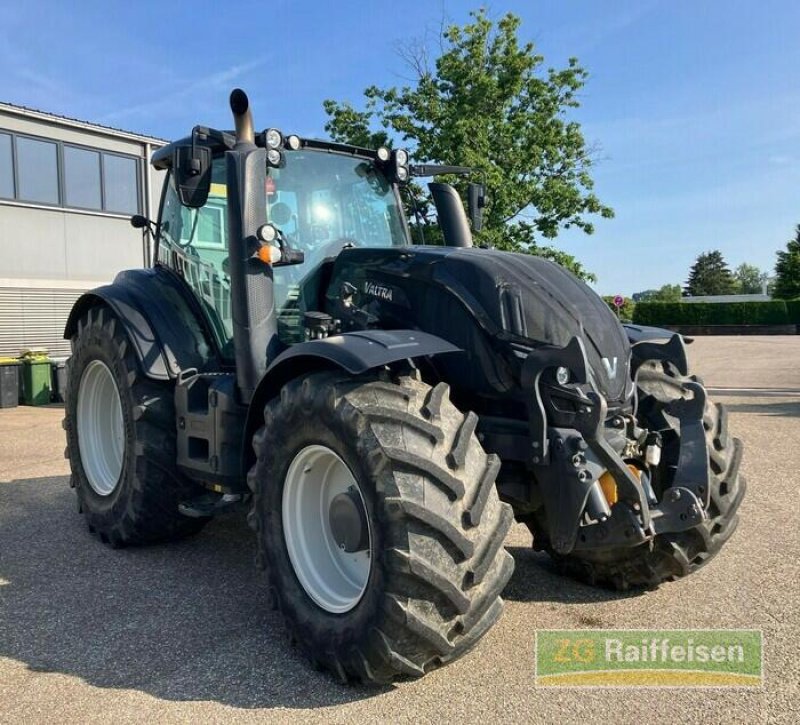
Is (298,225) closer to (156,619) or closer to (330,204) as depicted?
(330,204)

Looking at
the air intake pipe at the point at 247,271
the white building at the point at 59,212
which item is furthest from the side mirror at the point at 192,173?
the white building at the point at 59,212

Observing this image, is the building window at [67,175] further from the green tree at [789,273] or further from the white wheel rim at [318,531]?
the green tree at [789,273]

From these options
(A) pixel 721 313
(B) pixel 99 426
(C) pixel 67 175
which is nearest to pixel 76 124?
(C) pixel 67 175

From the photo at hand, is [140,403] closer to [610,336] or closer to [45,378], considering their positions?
[610,336]

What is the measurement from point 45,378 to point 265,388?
40.0 feet

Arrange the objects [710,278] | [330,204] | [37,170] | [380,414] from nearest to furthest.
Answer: [380,414], [330,204], [37,170], [710,278]

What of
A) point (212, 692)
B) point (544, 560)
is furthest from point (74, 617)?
→ point (544, 560)

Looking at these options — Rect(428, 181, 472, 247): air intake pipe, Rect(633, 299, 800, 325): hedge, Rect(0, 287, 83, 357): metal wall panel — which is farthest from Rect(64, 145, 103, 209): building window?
Rect(633, 299, 800, 325): hedge

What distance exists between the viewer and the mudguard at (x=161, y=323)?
4.74m

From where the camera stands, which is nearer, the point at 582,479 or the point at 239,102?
the point at 582,479

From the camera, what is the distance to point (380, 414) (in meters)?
3.05

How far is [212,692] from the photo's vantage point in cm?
312

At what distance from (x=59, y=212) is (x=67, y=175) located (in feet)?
2.90

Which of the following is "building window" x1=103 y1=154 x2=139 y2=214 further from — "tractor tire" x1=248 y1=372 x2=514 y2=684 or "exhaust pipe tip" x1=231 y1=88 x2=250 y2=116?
"tractor tire" x1=248 y1=372 x2=514 y2=684
